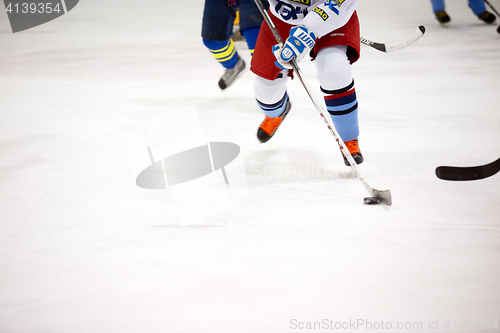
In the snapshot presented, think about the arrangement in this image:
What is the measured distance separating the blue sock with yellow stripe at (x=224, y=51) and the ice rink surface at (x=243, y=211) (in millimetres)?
197

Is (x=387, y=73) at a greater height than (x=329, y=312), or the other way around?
(x=329, y=312)

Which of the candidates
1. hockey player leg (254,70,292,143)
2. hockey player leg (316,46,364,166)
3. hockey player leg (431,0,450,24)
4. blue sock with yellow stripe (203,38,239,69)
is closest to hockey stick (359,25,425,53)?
hockey player leg (316,46,364,166)

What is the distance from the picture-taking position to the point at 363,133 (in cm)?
219

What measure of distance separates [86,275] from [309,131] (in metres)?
1.35

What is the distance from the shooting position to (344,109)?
1699mm

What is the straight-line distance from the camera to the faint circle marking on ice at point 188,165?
1836 millimetres

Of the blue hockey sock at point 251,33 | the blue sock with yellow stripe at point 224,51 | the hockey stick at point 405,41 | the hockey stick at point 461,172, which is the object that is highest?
the hockey stick at point 405,41

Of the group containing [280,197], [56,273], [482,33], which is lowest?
[482,33]

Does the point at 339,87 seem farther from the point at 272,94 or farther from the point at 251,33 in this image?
the point at 251,33

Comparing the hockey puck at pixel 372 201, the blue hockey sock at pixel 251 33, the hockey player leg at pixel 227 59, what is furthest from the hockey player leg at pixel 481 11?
the hockey puck at pixel 372 201

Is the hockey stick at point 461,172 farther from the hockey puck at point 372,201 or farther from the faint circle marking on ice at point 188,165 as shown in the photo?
the faint circle marking on ice at point 188,165

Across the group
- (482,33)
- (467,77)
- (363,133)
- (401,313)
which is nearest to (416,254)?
(401,313)

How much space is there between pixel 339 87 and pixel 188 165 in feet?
2.42

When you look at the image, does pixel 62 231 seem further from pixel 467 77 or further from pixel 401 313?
pixel 467 77
